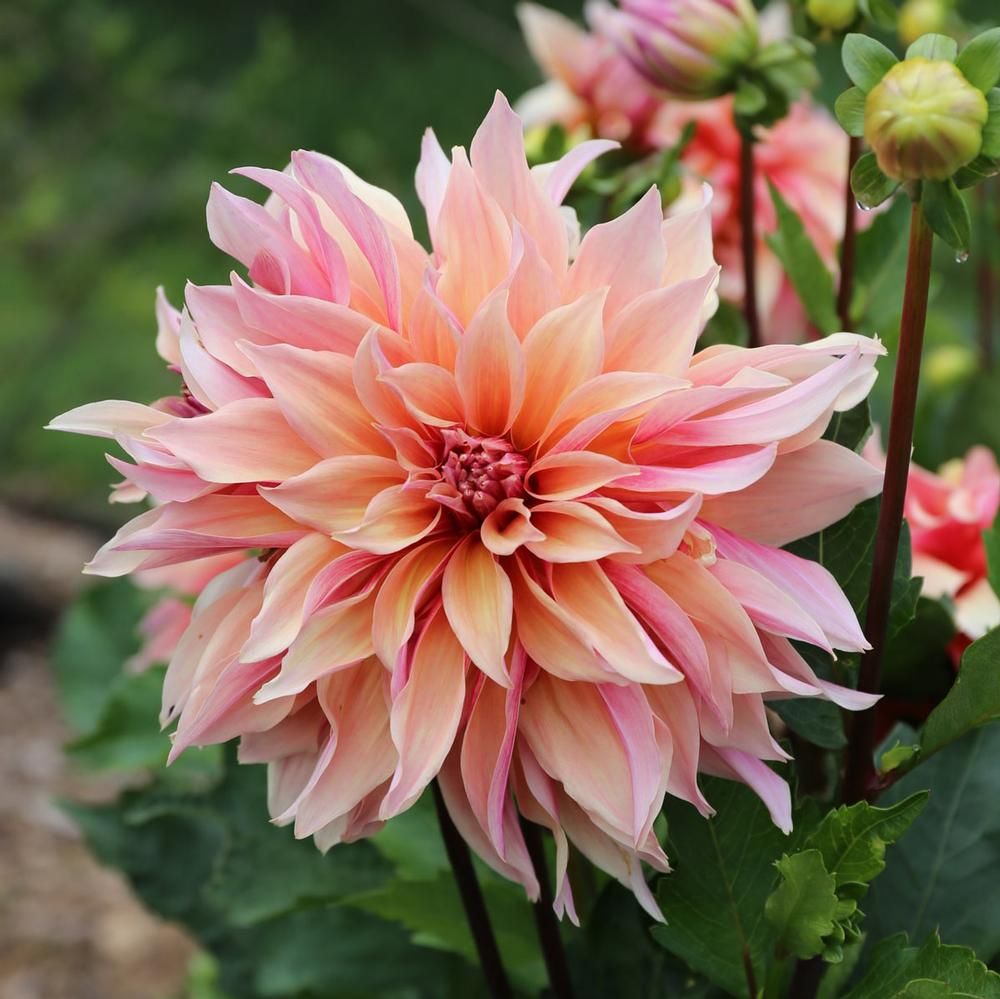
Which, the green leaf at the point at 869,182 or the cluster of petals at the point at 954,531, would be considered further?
the cluster of petals at the point at 954,531

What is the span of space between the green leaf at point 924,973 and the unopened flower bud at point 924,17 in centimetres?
40

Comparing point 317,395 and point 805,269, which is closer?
point 317,395

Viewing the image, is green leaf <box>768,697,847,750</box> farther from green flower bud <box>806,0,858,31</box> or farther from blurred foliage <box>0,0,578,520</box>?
blurred foliage <box>0,0,578,520</box>

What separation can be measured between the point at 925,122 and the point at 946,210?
2cm

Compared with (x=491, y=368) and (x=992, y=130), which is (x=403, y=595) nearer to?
(x=491, y=368)

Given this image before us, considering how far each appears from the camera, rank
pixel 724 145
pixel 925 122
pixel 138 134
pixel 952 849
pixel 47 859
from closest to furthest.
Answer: pixel 925 122, pixel 952 849, pixel 724 145, pixel 47 859, pixel 138 134

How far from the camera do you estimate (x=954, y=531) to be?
1.40 ft

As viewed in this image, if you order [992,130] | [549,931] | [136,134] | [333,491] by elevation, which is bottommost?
[136,134]

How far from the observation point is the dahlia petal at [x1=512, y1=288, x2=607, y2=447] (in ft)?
0.97

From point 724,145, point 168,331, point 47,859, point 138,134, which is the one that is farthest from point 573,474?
point 138,134

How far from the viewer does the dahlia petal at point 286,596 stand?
0.28 m

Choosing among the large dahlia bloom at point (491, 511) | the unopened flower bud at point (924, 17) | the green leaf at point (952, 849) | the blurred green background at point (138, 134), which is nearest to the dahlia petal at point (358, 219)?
the large dahlia bloom at point (491, 511)

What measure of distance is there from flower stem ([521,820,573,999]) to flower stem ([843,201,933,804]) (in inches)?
3.4

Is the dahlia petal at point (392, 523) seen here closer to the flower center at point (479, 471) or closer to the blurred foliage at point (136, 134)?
the flower center at point (479, 471)
